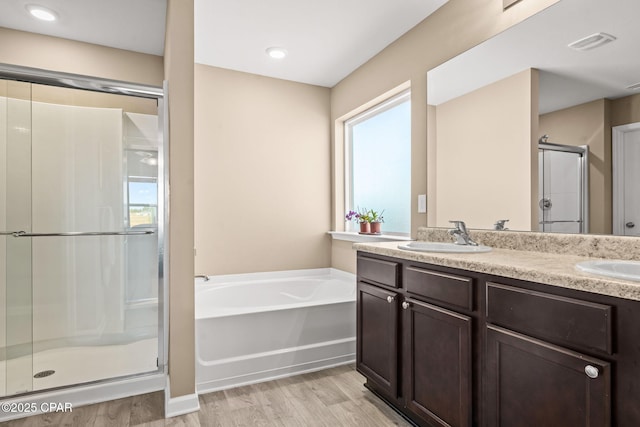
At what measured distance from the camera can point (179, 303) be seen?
1972mm

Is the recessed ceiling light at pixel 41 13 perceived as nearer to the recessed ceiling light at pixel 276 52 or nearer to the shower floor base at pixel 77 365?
the recessed ceiling light at pixel 276 52

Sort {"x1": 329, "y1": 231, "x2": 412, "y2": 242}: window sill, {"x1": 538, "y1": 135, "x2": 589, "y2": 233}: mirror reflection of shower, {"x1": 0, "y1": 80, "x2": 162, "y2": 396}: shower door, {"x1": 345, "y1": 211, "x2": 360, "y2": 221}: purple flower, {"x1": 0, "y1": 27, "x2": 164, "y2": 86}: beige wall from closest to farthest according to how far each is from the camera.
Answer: {"x1": 538, "y1": 135, "x2": 589, "y2": 233}: mirror reflection of shower → {"x1": 0, "y1": 80, "x2": 162, "y2": 396}: shower door → {"x1": 0, "y1": 27, "x2": 164, "y2": 86}: beige wall → {"x1": 329, "y1": 231, "x2": 412, "y2": 242}: window sill → {"x1": 345, "y1": 211, "x2": 360, "y2": 221}: purple flower

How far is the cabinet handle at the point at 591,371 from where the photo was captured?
3.21ft

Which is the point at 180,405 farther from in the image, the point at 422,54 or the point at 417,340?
the point at 422,54

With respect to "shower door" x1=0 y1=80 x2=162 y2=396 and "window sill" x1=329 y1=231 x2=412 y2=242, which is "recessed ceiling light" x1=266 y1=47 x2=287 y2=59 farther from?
"window sill" x1=329 y1=231 x2=412 y2=242

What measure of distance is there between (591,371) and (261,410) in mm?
1609

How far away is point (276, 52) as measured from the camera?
115 inches

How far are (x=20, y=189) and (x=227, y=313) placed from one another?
1481mm

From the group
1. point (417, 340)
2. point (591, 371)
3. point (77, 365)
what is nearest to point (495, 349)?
point (591, 371)

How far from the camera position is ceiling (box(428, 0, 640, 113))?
1422mm

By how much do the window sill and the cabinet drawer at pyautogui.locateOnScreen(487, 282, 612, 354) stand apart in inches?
58.0

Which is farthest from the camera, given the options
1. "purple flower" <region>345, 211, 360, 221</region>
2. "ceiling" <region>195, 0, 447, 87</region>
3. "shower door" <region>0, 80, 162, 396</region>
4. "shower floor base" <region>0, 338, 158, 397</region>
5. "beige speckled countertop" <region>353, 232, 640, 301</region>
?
"purple flower" <region>345, 211, 360, 221</region>

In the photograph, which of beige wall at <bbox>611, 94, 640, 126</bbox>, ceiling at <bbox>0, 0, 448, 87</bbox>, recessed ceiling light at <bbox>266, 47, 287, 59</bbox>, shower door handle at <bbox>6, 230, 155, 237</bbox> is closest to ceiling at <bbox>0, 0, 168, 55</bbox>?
ceiling at <bbox>0, 0, 448, 87</bbox>

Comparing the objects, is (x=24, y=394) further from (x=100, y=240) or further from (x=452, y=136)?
(x=452, y=136)
